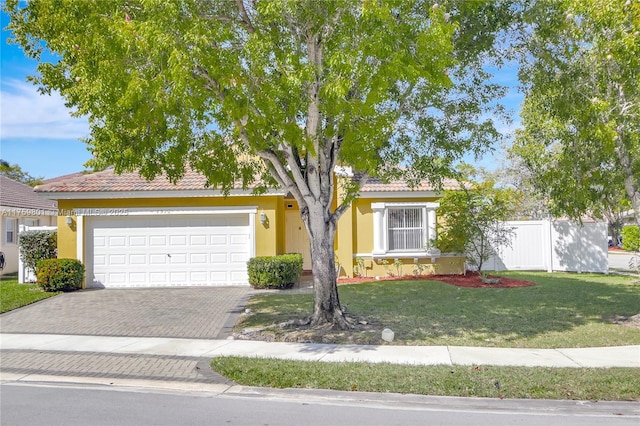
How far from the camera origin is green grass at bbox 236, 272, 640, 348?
9.72 metres

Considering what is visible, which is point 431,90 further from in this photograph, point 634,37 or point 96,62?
point 96,62

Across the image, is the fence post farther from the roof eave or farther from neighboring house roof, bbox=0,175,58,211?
neighboring house roof, bbox=0,175,58,211

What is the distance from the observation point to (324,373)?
24.2 ft

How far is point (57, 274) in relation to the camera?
16281mm

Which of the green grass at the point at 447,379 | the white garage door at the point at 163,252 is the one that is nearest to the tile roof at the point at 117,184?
the white garage door at the point at 163,252

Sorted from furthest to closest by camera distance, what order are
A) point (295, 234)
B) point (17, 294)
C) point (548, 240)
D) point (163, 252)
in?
point (295, 234) → point (548, 240) → point (163, 252) → point (17, 294)

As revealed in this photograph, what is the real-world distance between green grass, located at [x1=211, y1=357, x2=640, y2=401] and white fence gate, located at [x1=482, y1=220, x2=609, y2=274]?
1383cm

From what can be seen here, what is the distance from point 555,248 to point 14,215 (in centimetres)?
2237

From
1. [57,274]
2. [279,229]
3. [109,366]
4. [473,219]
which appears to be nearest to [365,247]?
[279,229]

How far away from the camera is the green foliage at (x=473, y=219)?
17234 mm

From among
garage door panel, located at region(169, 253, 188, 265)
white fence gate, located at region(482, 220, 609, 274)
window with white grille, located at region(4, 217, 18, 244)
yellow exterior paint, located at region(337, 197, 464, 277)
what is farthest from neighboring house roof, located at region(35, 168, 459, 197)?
window with white grille, located at region(4, 217, 18, 244)

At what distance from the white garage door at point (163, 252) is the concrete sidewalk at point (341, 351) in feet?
23.7

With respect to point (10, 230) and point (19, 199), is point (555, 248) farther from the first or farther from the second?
point (19, 199)

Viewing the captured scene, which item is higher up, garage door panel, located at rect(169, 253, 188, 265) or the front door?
the front door
